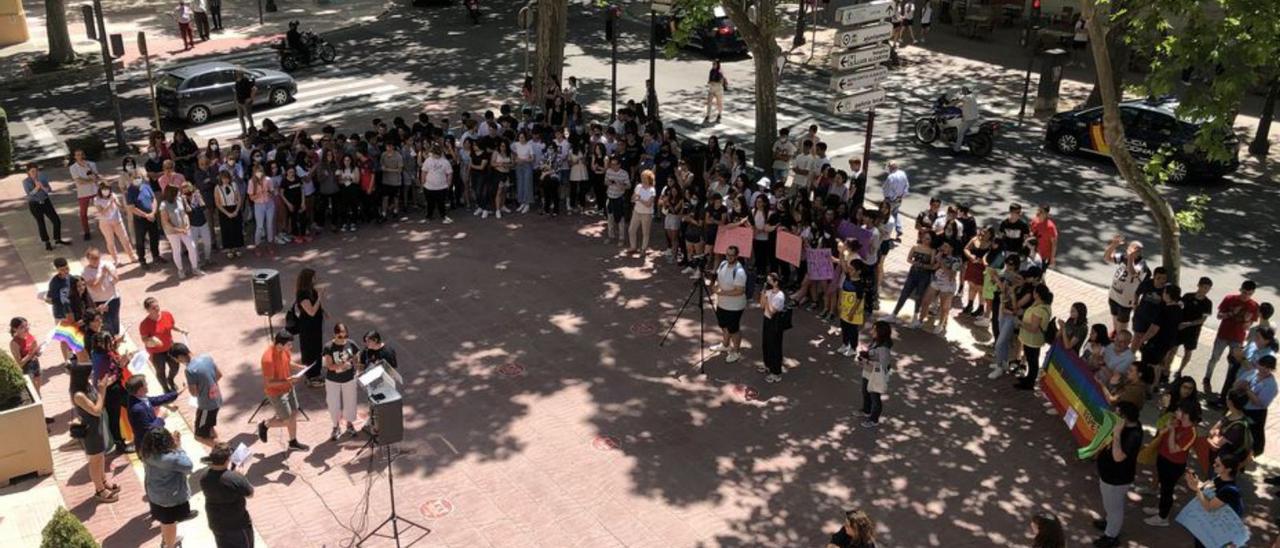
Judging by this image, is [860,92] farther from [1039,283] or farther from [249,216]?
[249,216]

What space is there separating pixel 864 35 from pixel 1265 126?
551 inches

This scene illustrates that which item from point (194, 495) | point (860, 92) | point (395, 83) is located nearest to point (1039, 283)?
point (860, 92)

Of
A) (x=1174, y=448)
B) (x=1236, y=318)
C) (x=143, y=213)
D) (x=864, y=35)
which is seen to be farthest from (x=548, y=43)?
(x=1174, y=448)

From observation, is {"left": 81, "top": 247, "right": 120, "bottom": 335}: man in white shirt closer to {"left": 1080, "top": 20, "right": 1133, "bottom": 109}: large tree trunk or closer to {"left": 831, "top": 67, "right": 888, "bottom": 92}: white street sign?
{"left": 831, "top": 67, "right": 888, "bottom": 92}: white street sign

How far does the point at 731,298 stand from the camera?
13.7m

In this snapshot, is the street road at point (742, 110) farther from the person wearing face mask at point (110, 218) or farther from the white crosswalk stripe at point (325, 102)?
the person wearing face mask at point (110, 218)

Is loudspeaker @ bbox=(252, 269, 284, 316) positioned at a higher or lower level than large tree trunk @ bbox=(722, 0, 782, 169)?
lower

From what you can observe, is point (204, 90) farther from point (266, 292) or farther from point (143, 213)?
point (266, 292)

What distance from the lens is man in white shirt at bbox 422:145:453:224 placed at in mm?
18547

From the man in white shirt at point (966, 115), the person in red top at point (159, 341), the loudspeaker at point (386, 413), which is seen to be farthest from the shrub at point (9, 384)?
the man in white shirt at point (966, 115)

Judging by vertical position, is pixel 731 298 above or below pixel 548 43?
below

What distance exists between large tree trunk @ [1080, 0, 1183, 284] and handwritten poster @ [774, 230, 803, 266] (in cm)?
436

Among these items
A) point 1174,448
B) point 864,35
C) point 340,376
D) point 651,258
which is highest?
point 864,35

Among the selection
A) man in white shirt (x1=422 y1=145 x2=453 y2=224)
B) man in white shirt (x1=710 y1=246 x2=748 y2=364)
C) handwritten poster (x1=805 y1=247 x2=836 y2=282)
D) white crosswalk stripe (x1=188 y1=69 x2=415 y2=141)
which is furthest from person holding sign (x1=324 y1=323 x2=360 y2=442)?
white crosswalk stripe (x1=188 y1=69 x2=415 y2=141)
